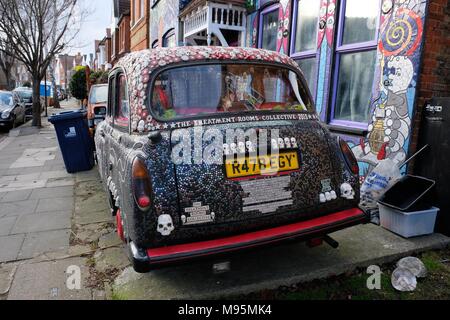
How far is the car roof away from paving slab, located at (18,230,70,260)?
202 cm

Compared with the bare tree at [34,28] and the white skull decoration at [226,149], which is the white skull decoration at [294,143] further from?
the bare tree at [34,28]

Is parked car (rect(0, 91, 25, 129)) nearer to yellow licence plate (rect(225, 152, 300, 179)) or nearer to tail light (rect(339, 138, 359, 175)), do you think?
yellow licence plate (rect(225, 152, 300, 179))

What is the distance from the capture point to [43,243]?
4.06m

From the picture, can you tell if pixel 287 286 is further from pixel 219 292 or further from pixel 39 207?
pixel 39 207

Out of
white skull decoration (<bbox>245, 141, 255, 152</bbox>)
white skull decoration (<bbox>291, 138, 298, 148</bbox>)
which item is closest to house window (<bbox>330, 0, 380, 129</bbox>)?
white skull decoration (<bbox>291, 138, 298, 148</bbox>)

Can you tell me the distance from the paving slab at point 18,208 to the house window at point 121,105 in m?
2.51

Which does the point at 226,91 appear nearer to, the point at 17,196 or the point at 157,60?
the point at 157,60

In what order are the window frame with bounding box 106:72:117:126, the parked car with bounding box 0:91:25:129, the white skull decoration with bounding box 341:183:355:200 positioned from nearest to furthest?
the white skull decoration with bounding box 341:183:355:200
the window frame with bounding box 106:72:117:126
the parked car with bounding box 0:91:25:129

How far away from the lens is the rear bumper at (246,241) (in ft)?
7.91

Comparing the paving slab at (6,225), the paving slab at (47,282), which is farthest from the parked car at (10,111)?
the paving slab at (47,282)

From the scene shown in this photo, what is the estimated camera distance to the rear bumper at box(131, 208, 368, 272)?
2.41 meters

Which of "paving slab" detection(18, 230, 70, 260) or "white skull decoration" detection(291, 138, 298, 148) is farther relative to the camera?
"paving slab" detection(18, 230, 70, 260)

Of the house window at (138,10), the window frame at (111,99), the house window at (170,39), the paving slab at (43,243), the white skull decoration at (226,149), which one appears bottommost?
the paving slab at (43,243)

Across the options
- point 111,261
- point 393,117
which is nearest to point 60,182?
point 111,261
